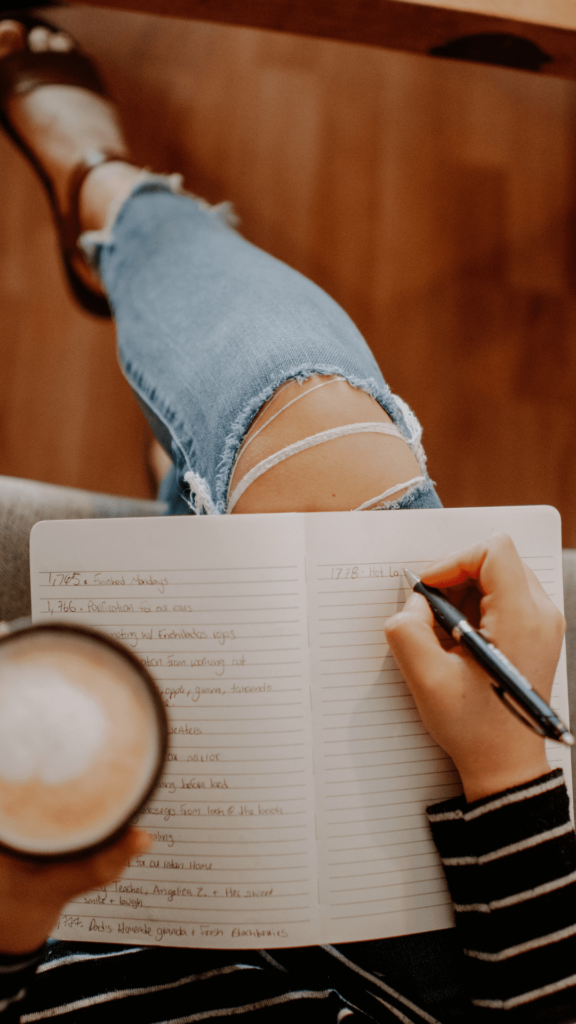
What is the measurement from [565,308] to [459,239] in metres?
0.23

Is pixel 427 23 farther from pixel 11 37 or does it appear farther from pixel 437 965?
pixel 437 965

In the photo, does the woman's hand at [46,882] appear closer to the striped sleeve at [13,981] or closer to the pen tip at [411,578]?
the striped sleeve at [13,981]

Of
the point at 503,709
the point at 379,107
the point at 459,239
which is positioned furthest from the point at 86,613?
the point at 379,107

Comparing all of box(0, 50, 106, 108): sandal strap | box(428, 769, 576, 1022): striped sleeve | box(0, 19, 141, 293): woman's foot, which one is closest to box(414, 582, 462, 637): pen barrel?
box(428, 769, 576, 1022): striped sleeve

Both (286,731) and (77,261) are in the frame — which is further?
(77,261)

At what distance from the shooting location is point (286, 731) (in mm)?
484

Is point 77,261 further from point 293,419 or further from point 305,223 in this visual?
point 293,419

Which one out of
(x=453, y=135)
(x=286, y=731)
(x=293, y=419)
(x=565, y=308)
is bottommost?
(x=286, y=731)

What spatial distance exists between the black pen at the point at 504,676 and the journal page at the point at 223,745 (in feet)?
0.35

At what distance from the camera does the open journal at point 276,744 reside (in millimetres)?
482

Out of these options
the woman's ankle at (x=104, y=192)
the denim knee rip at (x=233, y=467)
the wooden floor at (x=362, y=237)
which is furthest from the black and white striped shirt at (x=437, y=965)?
the woman's ankle at (x=104, y=192)

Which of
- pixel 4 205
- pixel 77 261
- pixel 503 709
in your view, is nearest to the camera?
pixel 503 709

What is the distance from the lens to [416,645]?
18.1 inches

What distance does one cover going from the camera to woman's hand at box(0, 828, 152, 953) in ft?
1.09
